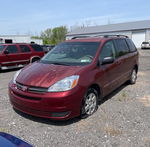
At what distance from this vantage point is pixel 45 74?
3736mm

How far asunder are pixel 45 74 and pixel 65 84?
0.55 meters

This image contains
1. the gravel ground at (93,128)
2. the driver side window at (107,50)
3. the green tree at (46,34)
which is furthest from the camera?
the green tree at (46,34)

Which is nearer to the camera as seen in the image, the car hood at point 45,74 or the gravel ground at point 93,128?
the gravel ground at point 93,128

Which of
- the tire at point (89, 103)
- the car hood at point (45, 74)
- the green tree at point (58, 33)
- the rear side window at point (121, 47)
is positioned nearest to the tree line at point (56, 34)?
the green tree at point (58, 33)

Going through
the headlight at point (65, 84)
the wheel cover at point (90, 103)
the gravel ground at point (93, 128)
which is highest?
the headlight at point (65, 84)

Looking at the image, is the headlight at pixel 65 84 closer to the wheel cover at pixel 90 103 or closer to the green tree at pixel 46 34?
the wheel cover at pixel 90 103

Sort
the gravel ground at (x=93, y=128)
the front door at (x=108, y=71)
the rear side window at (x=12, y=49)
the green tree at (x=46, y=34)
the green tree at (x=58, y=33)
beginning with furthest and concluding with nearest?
the green tree at (x=46, y=34), the green tree at (x=58, y=33), the rear side window at (x=12, y=49), the front door at (x=108, y=71), the gravel ground at (x=93, y=128)

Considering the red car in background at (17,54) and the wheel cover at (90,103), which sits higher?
the red car in background at (17,54)

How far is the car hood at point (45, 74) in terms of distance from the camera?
138 inches

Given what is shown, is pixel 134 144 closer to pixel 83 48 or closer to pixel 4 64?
pixel 83 48

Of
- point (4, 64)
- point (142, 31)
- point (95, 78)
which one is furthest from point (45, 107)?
point (142, 31)

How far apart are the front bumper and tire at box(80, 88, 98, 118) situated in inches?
7.6

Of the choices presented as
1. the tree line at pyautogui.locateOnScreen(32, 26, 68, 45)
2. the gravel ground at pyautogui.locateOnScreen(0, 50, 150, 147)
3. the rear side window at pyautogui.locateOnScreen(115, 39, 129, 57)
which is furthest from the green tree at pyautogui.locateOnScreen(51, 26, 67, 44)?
the gravel ground at pyautogui.locateOnScreen(0, 50, 150, 147)

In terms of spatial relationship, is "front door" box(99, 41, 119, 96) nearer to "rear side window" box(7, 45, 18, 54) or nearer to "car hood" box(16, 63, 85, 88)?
"car hood" box(16, 63, 85, 88)
